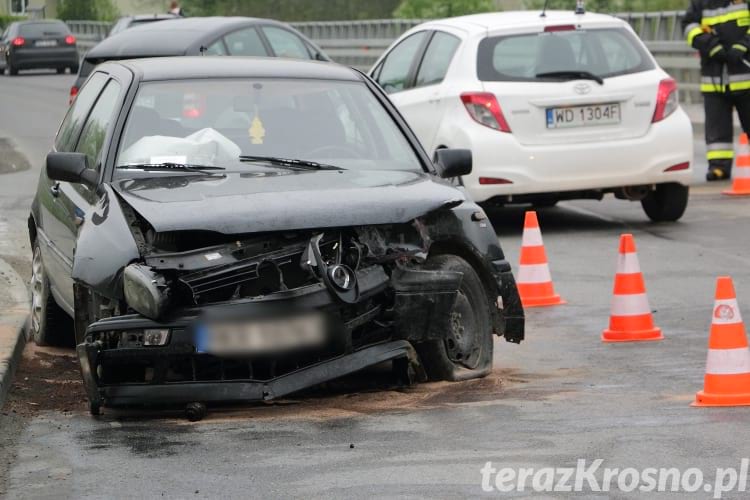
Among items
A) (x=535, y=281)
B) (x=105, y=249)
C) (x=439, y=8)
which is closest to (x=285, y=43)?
(x=535, y=281)

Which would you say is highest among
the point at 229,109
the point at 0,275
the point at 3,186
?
the point at 229,109

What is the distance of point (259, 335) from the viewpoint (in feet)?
21.8

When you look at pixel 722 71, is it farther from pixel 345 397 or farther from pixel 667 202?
pixel 345 397

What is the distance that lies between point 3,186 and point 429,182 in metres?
10.6

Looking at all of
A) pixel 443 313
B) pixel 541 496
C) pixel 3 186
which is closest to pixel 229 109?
pixel 443 313

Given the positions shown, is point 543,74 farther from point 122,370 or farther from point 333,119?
point 122,370

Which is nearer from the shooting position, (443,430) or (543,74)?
(443,430)

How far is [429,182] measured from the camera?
7.68m

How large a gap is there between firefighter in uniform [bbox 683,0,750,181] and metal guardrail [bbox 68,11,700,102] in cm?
706

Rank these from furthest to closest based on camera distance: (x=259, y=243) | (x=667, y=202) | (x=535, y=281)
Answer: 1. (x=667, y=202)
2. (x=535, y=281)
3. (x=259, y=243)

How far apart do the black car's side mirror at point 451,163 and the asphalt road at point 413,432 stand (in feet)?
3.15

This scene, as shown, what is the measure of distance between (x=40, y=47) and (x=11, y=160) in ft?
90.1

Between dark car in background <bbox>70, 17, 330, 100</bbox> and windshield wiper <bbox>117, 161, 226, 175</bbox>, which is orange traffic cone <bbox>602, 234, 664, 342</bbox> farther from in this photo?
dark car in background <bbox>70, 17, 330, 100</bbox>

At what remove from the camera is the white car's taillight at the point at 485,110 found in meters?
12.9
